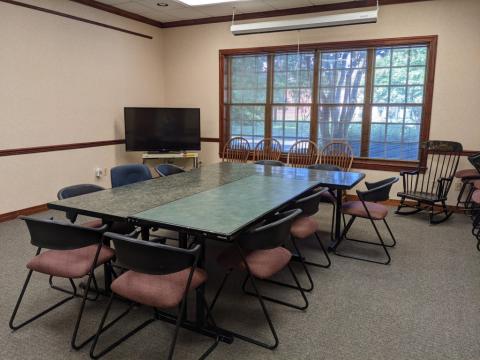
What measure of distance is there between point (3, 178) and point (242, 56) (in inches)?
149

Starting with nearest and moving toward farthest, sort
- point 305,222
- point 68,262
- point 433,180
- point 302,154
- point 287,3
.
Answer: point 68,262 < point 305,222 < point 433,180 < point 287,3 < point 302,154

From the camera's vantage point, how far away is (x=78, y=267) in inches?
88.1

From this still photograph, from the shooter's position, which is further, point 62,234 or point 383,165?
point 383,165

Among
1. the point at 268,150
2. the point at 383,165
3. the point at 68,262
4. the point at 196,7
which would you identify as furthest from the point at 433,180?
the point at 68,262

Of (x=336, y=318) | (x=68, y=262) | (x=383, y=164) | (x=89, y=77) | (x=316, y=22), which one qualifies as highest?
(x=316, y=22)

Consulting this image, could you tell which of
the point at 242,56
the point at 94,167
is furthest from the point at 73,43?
the point at 242,56

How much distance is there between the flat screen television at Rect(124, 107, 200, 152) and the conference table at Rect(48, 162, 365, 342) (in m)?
2.23

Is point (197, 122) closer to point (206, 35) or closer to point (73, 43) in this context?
point (206, 35)

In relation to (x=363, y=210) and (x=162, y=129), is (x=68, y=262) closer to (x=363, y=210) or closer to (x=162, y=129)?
(x=363, y=210)

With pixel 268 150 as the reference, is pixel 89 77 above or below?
above

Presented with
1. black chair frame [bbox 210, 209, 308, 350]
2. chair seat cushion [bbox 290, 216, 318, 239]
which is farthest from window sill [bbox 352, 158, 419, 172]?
black chair frame [bbox 210, 209, 308, 350]

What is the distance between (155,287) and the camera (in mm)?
1992

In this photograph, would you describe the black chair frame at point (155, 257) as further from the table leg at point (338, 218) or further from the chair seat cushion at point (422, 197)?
the chair seat cushion at point (422, 197)

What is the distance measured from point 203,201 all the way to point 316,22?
3.01 meters
